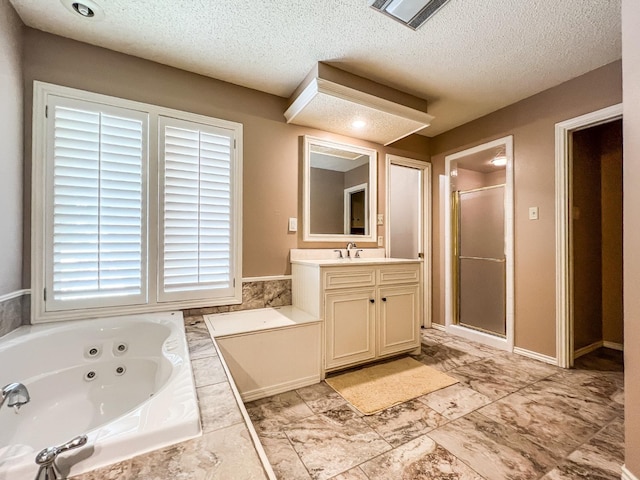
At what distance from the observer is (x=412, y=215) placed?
358 cm

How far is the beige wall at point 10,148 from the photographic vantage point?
1.47 metres

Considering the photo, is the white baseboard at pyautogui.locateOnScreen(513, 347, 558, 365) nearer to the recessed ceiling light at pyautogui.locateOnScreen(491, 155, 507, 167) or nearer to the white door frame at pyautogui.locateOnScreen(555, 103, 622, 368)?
the white door frame at pyautogui.locateOnScreen(555, 103, 622, 368)

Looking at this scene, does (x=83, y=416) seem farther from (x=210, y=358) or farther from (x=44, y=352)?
(x=210, y=358)

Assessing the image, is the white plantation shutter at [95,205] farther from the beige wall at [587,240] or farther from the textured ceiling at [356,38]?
the beige wall at [587,240]

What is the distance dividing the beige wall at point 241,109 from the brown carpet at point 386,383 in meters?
1.08

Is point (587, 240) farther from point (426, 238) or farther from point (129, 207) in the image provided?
point (129, 207)

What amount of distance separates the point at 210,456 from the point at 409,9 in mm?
2257

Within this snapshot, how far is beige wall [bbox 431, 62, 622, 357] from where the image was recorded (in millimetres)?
2277

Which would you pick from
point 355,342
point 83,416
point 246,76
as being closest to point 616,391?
point 355,342

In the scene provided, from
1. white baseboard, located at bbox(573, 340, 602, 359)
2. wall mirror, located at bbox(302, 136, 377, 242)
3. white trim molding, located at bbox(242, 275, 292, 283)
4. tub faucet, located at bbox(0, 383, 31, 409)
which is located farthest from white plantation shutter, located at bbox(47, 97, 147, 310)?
white baseboard, located at bbox(573, 340, 602, 359)

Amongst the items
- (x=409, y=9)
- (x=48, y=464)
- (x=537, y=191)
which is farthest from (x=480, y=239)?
(x=48, y=464)

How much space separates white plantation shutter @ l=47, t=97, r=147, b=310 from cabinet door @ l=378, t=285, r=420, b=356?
6.28ft

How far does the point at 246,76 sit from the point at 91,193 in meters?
1.45

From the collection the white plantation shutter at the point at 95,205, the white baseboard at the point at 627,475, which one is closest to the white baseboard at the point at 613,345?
the white baseboard at the point at 627,475
